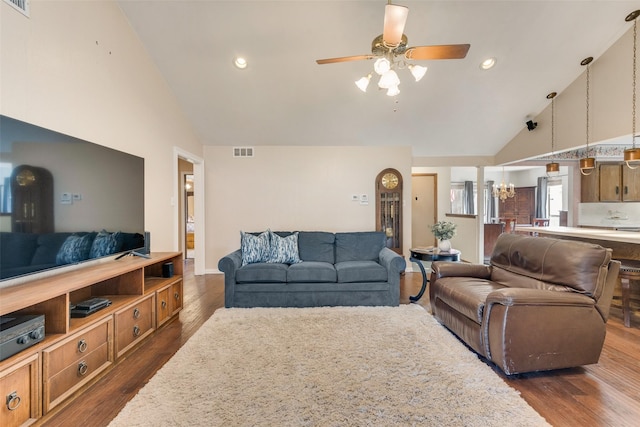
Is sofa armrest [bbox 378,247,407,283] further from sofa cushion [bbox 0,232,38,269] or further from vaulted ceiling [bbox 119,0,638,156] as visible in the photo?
sofa cushion [bbox 0,232,38,269]

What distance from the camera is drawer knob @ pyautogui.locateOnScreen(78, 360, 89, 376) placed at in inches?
74.6

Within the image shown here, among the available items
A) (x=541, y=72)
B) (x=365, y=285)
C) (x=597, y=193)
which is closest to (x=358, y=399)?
(x=365, y=285)

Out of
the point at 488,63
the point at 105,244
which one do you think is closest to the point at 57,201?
the point at 105,244

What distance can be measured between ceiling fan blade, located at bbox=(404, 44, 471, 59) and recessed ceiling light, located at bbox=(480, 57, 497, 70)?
1.68 meters

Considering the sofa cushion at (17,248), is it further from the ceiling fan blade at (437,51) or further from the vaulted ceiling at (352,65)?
the ceiling fan blade at (437,51)

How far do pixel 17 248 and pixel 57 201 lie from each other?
0.41m

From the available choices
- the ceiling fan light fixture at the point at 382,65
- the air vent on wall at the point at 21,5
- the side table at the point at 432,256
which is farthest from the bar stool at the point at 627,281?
the air vent on wall at the point at 21,5

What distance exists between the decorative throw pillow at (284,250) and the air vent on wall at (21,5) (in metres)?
2.98

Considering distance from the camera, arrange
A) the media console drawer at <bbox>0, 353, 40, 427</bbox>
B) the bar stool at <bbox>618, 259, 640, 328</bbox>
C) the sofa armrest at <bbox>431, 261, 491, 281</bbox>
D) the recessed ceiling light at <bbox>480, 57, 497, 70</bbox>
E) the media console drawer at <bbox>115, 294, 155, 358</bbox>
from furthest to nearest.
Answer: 1. the recessed ceiling light at <bbox>480, 57, 497, 70</bbox>
2. the sofa armrest at <bbox>431, 261, 491, 281</bbox>
3. the bar stool at <bbox>618, 259, 640, 328</bbox>
4. the media console drawer at <bbox>115, 294, 155, 358</bbox>
5. the media console drawer at <bbox>0, 353, 40, 427</bbox>

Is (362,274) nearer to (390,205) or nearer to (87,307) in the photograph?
(390,205)

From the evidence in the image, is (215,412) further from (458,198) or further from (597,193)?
(458,198)

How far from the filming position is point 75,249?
2.19 metres

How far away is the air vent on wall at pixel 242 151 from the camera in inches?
205

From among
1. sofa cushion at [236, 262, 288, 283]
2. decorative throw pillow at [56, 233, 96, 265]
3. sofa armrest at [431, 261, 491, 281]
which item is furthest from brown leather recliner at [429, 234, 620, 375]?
decorative throw pillow at [56, 233, 96, 265]
